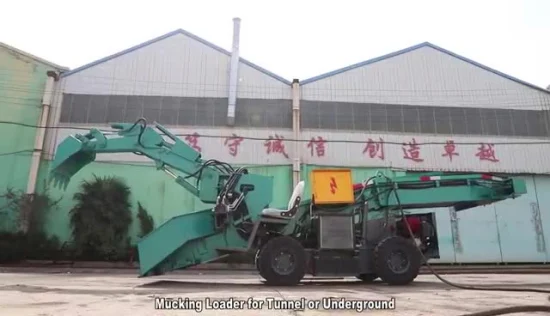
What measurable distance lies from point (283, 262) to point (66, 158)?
166 inches

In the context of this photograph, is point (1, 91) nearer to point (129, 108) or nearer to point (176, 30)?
point (129, 108)

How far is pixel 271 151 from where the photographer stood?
1658cm

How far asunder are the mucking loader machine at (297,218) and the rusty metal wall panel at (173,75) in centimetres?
1033

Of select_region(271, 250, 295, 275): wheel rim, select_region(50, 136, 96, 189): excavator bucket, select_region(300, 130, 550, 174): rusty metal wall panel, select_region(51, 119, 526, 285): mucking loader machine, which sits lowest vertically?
select_region(271, 250, 295, 275): wheel rim

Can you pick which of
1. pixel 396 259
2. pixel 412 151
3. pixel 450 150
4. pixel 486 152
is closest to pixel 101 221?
pixel 396 259

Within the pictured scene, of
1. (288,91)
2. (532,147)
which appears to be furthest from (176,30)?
(532,147)

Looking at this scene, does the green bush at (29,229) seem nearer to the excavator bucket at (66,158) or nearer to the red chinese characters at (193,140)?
the red chinese characters at (193,140)

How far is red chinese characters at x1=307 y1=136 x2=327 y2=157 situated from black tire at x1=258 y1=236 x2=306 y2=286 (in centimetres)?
1031

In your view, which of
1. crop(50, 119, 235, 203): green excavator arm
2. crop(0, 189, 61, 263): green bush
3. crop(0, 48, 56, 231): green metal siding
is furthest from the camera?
crop(0, 48, 56, 231): green metal siding

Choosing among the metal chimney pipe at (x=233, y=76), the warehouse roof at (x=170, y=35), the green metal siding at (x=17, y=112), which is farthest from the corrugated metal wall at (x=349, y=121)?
the green metal siding at (x=17, y=112)

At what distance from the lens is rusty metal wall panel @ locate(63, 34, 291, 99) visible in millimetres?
17203

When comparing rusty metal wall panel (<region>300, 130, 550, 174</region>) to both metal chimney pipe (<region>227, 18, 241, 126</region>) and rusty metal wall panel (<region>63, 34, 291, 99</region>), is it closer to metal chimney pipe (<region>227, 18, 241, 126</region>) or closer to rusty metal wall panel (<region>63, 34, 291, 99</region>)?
rusty metal wall panel (<region>63, 34, 291, 99</region>)

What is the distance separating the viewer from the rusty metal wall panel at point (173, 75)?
56.4 ft

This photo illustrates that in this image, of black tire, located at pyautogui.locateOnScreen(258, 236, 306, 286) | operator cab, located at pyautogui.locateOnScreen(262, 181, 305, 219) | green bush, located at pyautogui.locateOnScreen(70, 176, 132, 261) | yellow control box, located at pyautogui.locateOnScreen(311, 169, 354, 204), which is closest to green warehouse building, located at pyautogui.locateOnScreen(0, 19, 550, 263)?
green bush, located at pyautogui.locateOnScreen(70, 176, 132, 261)
